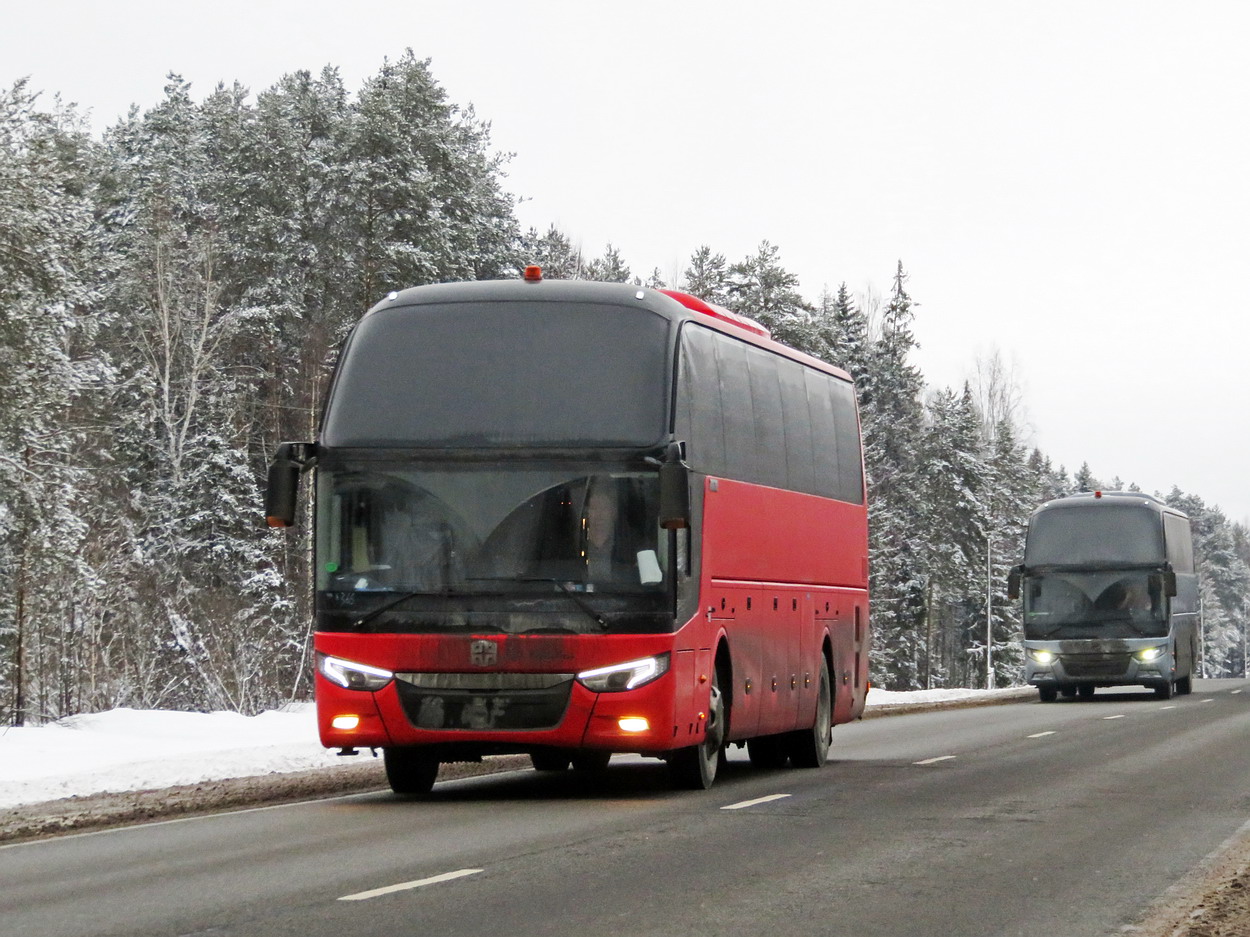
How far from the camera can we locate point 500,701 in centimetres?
1445

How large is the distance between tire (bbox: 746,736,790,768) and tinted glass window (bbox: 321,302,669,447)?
5645 mm

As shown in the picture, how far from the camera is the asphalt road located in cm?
888

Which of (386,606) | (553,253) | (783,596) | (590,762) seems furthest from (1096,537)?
(553,253)

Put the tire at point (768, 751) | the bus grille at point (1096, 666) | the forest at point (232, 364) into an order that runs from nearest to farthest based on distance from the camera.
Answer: the tire at point (768, 751) < the forest at point (232, 364) < the bus grille at point (1096, 666)

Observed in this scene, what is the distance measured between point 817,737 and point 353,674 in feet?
20.6

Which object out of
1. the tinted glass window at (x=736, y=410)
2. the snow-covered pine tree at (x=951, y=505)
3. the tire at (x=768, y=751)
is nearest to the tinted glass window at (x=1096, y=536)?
the tire at (x=768, y=751)

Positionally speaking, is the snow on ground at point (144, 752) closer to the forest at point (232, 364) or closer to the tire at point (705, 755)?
the tire at point (705, 755)

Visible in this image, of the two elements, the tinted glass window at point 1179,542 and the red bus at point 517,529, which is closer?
the red bus at point 517,529

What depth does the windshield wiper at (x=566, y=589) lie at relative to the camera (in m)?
14.5

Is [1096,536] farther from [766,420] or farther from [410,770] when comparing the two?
[410,770]

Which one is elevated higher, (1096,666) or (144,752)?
(1096,666)

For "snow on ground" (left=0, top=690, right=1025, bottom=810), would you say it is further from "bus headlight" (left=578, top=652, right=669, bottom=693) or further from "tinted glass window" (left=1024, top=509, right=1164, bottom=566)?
"tinted glass window" (left=1024, top=509, right=1164, bottom=566)

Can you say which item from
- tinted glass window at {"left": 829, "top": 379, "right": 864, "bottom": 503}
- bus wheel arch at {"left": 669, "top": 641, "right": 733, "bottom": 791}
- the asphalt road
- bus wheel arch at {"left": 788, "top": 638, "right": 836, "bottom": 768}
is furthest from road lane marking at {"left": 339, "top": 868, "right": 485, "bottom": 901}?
tinted glass window at {"left": 829, "top": 379, "right": 864, "bottom": 503}

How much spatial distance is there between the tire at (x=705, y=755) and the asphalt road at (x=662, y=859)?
0.32m
